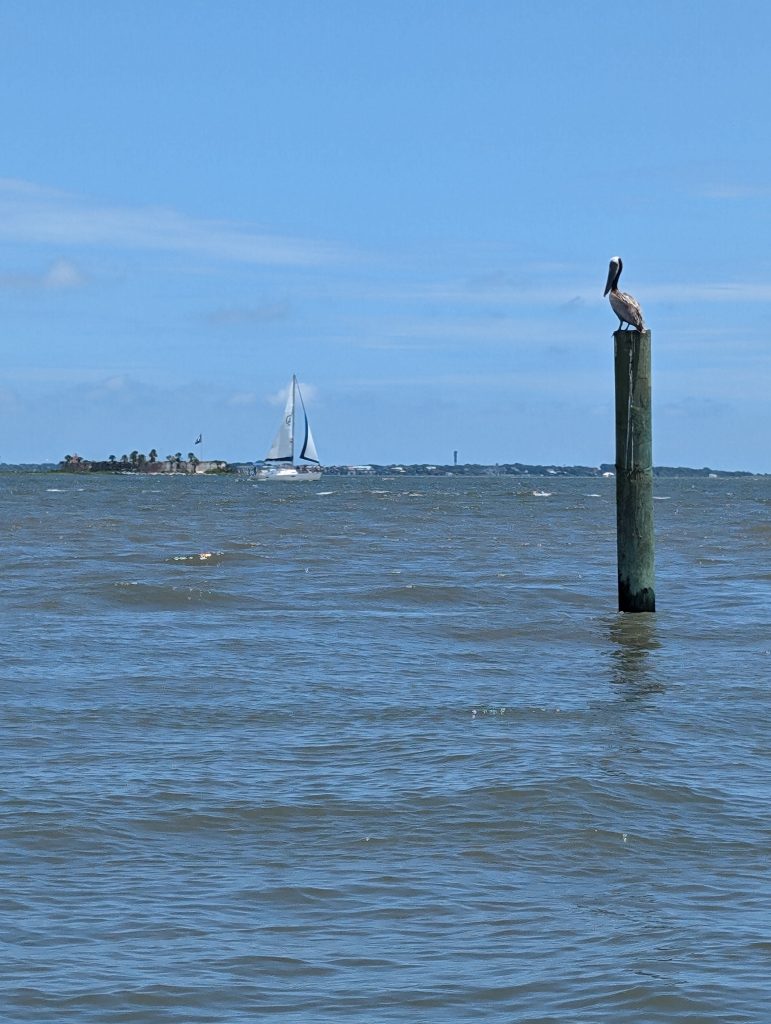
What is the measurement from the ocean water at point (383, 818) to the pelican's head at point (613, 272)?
386 centimetres

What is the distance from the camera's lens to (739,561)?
30.2 metres

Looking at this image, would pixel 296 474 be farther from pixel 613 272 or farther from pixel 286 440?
pixel 613 272

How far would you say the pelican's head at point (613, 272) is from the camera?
1775 centimetres

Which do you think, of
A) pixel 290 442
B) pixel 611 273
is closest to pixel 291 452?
pixel 290 442

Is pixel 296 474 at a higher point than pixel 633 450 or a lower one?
higher

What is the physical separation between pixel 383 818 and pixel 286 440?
146766mm

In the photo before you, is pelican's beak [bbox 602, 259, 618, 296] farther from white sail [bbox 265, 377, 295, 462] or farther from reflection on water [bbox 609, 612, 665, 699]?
white sail [bbox 265, 377, 295, 462]

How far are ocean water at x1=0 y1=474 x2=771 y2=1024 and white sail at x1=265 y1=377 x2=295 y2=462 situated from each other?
442ft

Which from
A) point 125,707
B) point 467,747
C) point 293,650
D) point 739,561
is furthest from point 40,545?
point 467,747

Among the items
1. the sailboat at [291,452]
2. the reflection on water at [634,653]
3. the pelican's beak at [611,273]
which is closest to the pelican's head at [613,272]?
the pelican's beak at [611,273]

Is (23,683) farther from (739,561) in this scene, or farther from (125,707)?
(739,561)

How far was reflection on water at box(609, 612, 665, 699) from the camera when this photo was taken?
1323 cm

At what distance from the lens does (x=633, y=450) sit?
16922 millimetres

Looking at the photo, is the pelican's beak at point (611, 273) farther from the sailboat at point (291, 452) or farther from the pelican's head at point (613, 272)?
the sailboat at point (291, 452)
